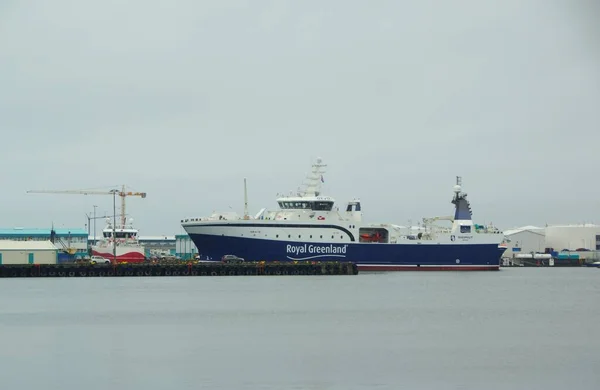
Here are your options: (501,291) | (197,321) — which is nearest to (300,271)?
(501,291)

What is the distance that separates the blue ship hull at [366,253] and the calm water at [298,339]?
63.8 ft

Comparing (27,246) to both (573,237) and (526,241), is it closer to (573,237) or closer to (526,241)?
(526,241)

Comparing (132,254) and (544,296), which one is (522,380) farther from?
(132,254)

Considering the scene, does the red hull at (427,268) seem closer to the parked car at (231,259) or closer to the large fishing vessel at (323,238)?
the large fishing vessel at (323,238)

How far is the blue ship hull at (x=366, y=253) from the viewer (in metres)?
76.6

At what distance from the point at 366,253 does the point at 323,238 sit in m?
3.97

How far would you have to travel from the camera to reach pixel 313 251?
7756 centimetres

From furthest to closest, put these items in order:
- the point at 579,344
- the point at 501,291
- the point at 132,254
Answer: the point at 132,254
the point at 501,291
the point at 579,344

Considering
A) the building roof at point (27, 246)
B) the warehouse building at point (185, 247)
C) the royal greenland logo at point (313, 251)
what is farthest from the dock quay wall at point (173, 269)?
the warehouse building at point (185, 247)

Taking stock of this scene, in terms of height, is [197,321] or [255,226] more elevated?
[255,226]

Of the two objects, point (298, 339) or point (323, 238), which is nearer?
point (298, 339)

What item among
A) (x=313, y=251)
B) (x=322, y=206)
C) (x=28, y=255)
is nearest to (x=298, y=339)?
(x=313, y=251)

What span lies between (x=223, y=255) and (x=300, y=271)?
654 centimetres

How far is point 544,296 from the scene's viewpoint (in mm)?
54969
